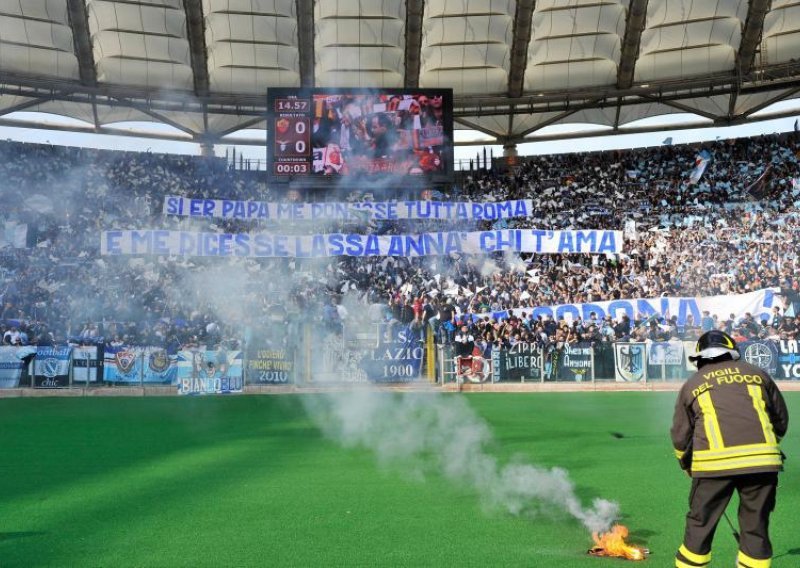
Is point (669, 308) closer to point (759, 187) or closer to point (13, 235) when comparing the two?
point (759, 187)

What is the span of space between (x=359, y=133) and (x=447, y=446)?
70.9 feet

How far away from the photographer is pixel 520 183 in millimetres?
37562

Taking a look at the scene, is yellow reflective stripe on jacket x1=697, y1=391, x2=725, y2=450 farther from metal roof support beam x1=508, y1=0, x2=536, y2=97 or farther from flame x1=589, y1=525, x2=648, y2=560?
metal roof support beam x1=508, y1=0, x2=536, y2=97

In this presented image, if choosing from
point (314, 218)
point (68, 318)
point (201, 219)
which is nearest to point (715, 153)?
point (314, 218)

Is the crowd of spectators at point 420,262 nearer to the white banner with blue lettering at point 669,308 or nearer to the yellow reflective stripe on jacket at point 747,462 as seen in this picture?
the white banner with blue lettering at point 669,308

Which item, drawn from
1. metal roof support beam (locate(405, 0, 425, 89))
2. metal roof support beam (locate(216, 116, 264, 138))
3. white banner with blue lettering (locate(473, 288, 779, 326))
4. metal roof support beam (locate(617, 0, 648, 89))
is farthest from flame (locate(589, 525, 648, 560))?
metal roof support beam (locate(216, 116, 264, 138))

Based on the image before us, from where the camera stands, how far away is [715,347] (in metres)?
4.89

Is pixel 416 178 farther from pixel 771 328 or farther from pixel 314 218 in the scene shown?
pixel 771 328

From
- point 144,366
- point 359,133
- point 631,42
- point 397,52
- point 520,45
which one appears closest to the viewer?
point 144,366

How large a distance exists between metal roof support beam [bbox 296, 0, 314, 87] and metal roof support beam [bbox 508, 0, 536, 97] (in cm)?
773

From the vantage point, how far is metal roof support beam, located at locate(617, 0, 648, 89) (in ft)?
96.7

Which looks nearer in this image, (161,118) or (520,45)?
(520,45)

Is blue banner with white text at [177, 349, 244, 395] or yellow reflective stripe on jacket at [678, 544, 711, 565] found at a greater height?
yellow reflective stripe on jacket at [678, 544, 711, 565]

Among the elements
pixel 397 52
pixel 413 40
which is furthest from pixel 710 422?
pixel 397 52
